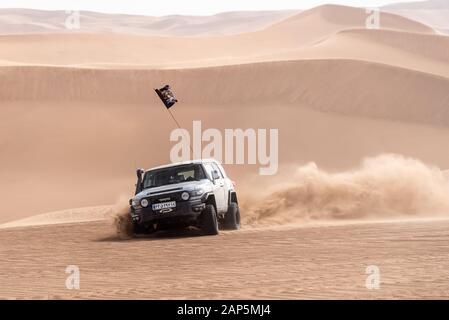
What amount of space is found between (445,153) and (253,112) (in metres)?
10.9

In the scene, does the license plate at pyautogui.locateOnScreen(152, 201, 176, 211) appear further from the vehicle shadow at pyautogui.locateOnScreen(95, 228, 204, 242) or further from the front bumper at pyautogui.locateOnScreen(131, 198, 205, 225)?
the vehicle shadow at pyautogui.locateOnScreen(95, 228, 204, 242)

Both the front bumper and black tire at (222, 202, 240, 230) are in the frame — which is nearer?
the front bumper

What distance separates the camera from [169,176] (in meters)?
18.0

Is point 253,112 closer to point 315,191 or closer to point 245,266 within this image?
point 315,191

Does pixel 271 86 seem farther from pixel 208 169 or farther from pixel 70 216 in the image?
pixel 208 169

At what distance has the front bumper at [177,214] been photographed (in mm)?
16969

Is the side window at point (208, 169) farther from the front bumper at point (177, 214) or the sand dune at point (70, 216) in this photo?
the sand dune at point (70, 216)

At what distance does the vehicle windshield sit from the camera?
1791 cm

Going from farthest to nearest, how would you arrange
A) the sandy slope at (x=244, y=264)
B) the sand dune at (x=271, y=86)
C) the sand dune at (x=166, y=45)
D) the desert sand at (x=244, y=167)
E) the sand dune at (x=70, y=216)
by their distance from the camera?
the sand dune at (x=166, y=45) < the sand dune at (x=271, y=86) < the sand dune at (x=70, y=216) < the desert sand at (x=244, y=167) < the sandy slope at (x=244, y=264)

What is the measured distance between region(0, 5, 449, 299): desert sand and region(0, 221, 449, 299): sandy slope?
0.04 m

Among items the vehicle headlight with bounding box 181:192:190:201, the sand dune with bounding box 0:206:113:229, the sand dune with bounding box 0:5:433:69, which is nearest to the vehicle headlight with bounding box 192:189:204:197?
the vehicle headlight with bounding box 181:192:190:201

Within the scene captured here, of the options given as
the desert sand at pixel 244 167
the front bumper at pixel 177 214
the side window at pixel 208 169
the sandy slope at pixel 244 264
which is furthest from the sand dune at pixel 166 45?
the front bumper at pixel 177 214

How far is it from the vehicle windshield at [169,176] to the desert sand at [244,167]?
1105mm

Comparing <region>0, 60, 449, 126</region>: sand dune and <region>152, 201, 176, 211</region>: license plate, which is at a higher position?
<region>0, 60, 449, 126</region>: sand dune
